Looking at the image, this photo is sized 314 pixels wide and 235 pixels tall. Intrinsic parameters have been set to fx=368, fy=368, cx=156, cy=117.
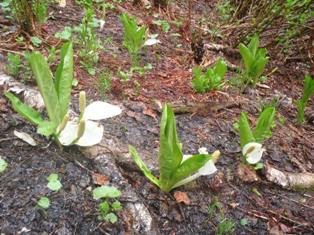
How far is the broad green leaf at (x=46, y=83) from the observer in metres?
1.35

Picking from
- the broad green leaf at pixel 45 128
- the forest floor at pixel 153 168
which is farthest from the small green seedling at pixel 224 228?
the broad green leaf at pixel 45 128

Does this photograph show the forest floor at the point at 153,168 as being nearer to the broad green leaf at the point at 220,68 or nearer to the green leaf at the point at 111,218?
the green leaf at the point at 111,218

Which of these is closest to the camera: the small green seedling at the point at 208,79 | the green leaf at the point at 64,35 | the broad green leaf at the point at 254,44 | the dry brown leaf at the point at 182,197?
the dry brown leaf at the point at 182,197

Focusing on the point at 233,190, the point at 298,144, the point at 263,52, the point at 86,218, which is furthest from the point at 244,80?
the point at 86,218

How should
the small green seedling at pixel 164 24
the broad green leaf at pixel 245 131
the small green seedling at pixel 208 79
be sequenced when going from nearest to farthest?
the broad green leaf at pixel 245 131 → the small green seedling at pixel 208 79 → the small green seedling at pixel 164 24

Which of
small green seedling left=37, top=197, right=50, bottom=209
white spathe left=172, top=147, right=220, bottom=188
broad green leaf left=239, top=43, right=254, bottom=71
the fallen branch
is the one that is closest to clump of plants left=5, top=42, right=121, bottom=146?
small green seedling left=37, top=197, right=50, bottom=209

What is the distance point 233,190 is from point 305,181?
42 cm

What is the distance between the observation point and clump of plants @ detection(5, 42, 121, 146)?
1.36 metres

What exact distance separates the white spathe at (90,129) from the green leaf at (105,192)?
0.67 ft

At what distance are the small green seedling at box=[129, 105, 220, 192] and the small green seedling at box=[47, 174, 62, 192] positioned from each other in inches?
11.1

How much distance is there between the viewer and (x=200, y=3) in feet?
14.3

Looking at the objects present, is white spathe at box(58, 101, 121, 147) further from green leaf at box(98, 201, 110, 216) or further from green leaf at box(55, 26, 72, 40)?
green leaf at box(55, 26, 72, 40)

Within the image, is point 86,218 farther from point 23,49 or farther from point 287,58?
point 287,58

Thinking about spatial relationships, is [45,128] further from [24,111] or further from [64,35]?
[64,35]
